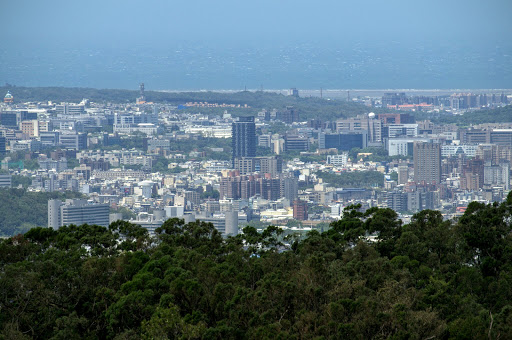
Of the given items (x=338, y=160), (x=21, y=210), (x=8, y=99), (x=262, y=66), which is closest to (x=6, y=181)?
(x=21, y=210)

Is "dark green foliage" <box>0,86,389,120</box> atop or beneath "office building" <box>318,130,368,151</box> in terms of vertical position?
atop

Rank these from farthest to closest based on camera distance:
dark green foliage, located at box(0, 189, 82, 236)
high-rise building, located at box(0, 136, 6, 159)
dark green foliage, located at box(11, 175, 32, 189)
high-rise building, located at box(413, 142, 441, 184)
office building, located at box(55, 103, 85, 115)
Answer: office building, located at box(55, 103, 85, 115)
high-rise building, located at box(0, 136, 6, 159)
high-rise building, located at box(413, 142, 441, 184)
dark green foliage, located at box(11, 175, 32, 189)
dark green foliage, located at box(0, 189, 82, 236)

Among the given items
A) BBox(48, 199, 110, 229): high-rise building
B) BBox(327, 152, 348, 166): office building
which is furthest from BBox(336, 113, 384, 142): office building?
BBox(48, 199, 110, 229): high-rise building

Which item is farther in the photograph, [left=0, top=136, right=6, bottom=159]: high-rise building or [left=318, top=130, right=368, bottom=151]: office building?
[left=318, top=130, right=368, bottom=151]: office building

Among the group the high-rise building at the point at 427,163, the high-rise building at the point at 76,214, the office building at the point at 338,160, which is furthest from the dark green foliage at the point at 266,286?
the office building at the point at 338,160

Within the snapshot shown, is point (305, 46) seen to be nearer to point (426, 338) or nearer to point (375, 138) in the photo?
point (375, 138)

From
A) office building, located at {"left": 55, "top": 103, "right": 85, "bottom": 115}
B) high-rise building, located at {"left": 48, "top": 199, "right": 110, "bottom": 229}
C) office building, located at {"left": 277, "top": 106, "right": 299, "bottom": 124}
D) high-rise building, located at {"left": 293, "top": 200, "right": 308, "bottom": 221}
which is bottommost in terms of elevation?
high-rise building, located at {"left": 293, "top": 200, "right": 308, "bottom": 221}

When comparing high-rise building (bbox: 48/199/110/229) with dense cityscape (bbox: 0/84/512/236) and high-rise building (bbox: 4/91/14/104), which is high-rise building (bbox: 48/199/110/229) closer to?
dense cityscape (bbox: 0/84/512/236)
